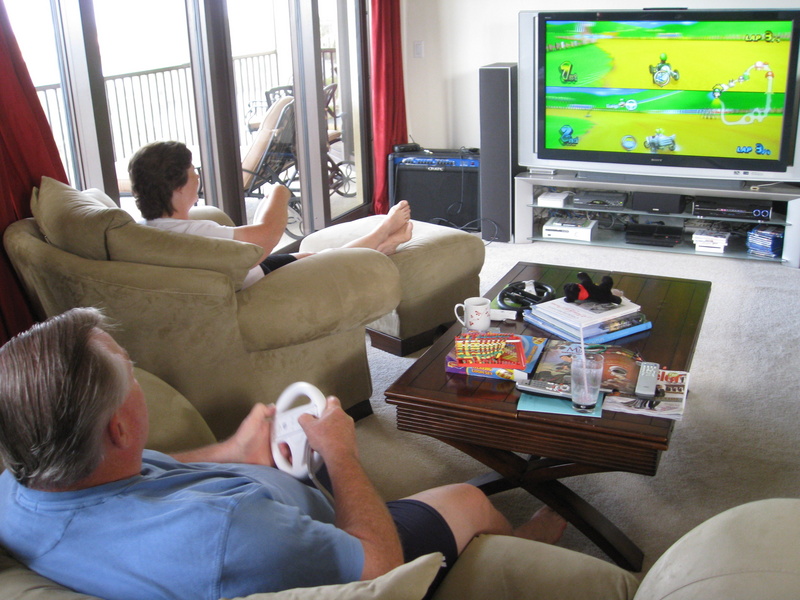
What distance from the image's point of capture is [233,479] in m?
1.24

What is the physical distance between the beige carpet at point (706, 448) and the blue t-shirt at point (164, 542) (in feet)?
4.03

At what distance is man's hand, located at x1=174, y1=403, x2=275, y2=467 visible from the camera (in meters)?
1.57

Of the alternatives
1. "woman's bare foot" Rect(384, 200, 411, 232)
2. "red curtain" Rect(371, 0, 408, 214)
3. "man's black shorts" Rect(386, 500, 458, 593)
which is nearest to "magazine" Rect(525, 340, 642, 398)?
"man's black shorts" Rect(386, 500, 458, 593)

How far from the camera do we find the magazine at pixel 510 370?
212 cm

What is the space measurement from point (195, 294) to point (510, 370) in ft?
3.01

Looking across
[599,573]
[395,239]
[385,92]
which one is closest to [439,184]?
[385,92]

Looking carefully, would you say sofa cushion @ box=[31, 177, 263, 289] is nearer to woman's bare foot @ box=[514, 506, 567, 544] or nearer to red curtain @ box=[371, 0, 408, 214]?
Answer: woman's bare foot @ box=[514, 506, 567, 544]

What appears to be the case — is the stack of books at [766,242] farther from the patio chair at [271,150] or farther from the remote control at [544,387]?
the remote control at [544,387]

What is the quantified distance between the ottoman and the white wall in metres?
2.29

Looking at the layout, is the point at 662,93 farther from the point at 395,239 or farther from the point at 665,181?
the point at 395,239

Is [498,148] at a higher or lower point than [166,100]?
lower

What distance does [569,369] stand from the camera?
2.13 m

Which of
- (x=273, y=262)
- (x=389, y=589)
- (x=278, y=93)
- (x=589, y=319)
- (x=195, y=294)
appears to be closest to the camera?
(x=389, y=589)

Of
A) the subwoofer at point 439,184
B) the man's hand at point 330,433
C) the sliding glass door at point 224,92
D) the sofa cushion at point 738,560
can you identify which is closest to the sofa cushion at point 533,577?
the sofa cushion at point 738,560
